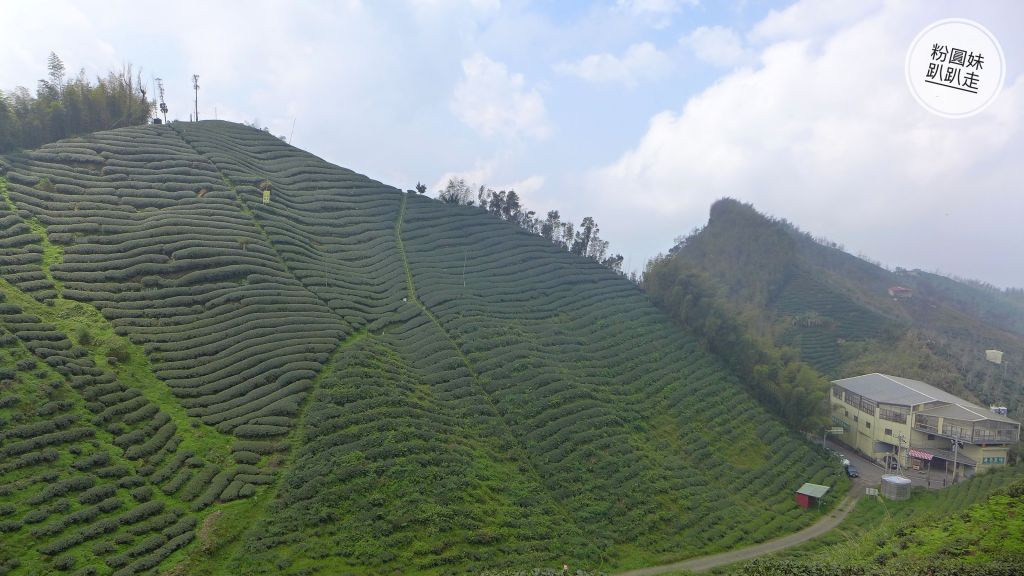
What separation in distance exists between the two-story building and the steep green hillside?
536 inches

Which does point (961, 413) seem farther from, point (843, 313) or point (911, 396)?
point (843, 313)

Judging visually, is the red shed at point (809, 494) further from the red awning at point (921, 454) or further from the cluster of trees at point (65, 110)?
the cluster of trees at point (65, 110)

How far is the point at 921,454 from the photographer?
44219 millimetres

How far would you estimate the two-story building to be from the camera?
141ft

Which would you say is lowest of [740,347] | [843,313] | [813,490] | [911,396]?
[813,490]

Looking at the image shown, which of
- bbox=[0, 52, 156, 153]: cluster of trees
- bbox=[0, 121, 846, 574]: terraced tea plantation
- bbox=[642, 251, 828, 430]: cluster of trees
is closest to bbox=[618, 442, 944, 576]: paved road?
bbox=[0, 121, 846, 574]: terraced tea plantation

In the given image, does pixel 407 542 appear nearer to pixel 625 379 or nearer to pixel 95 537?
pixel 95 537

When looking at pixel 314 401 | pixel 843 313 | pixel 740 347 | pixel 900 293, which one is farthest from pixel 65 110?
pixel 900 293

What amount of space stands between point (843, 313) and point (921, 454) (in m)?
40.3

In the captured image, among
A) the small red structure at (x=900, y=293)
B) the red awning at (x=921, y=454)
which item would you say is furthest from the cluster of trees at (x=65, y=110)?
the small red structure at (x=900, y=293)

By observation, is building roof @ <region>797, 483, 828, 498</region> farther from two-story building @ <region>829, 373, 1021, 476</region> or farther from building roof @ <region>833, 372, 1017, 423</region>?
building roof @ <region>833, 372, 1017, 423</region>

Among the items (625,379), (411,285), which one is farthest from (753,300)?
(411,285)

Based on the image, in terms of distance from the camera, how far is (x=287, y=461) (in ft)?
89.4

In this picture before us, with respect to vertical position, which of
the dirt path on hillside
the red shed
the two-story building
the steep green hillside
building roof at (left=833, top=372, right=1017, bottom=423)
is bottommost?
the dirt path on hillside
